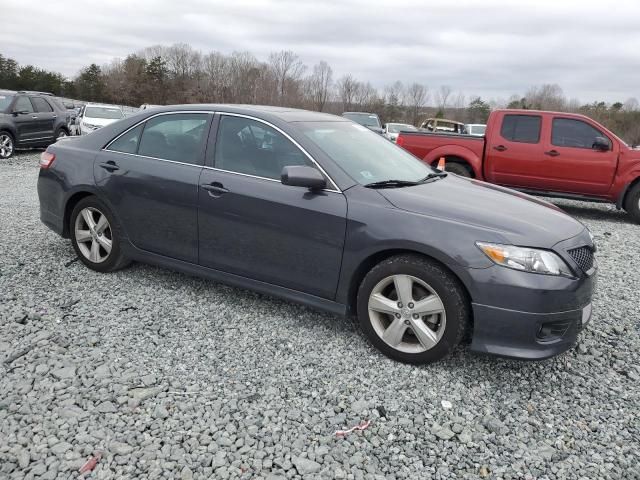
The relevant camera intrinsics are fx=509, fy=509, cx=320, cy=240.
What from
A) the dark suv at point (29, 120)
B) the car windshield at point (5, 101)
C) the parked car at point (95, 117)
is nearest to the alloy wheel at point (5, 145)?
the dark suv at point (29, 120)

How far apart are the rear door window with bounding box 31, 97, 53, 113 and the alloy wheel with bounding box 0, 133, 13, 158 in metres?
1.31

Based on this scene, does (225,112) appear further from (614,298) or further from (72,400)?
(614,298)

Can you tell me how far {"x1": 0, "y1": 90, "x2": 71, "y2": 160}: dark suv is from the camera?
13.5 meters

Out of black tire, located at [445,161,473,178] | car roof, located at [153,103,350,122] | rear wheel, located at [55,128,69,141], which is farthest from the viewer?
rear wheel, located at [55,128,69,141]

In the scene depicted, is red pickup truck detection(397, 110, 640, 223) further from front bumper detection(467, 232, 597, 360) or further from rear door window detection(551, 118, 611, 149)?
front bumper detection(467, 232, 597, 360)

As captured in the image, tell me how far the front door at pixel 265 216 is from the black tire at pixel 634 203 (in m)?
7.28

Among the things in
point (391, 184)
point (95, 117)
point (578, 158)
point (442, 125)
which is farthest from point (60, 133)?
point (442, 125)

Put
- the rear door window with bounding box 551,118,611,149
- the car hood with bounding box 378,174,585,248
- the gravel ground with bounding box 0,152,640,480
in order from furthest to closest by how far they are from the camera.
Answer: the rear door window with bounding box 551,118,611,149 → the car hood with bounding box 378,174,585,248 → the gravel ground with bounding box 0,152,640,480

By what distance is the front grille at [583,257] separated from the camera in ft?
10.4

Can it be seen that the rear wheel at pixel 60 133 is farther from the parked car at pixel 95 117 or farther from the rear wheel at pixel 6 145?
the rear wheel at pixel 6 145

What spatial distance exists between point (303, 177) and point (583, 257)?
1.86 m

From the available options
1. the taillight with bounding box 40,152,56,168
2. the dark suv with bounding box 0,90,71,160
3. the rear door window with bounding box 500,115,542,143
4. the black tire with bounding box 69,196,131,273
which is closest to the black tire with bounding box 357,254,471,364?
the black tire with bounding box 69,196,131,273

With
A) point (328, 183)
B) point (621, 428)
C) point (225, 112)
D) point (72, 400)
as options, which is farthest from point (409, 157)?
point (72, 400)

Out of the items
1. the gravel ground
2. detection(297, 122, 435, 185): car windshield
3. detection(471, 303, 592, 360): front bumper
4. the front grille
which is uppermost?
detection(297, 122, 435, 185): car windshield
